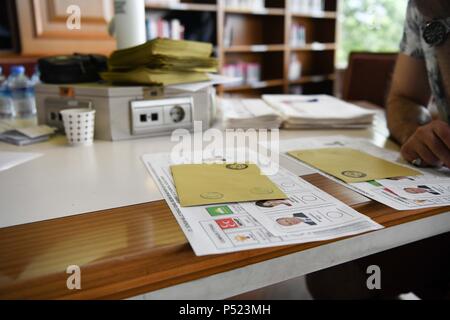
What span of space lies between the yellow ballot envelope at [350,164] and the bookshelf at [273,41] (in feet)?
8.08

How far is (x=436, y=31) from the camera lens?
2.71 ft

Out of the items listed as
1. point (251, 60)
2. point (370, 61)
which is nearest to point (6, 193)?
point (370, 61)

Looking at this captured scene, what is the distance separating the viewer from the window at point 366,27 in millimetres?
3457

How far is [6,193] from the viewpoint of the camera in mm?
588

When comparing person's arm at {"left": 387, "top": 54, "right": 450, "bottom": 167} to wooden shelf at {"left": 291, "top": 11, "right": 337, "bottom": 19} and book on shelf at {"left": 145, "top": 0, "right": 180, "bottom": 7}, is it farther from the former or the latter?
wooden shelf at {"left": 291, "top": 11, "right": 337, "bottom": 19}

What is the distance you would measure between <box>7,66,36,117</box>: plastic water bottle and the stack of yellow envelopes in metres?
0.44

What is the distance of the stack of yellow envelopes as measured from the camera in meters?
0.90

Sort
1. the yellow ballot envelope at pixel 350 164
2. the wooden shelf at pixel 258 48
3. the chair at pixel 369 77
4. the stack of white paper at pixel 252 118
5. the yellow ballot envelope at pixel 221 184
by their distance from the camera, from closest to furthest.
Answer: the yellow ballot envelope at pixel 221 184, the yellow ballot envelope at pixel 350 164, the stack of white paper at pixel 252 118, the chair at pixel 369 77, the wooden shelf at pixel 258 48

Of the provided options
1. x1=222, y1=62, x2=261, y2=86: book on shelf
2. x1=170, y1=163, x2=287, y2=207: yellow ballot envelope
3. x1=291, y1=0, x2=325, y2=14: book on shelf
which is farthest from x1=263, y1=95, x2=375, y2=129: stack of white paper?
x1=291, y1=0, x2=325, y2=14: book on shelf

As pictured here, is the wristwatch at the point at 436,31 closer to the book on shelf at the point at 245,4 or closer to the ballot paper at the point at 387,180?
the ballot paper at the point at 387,180

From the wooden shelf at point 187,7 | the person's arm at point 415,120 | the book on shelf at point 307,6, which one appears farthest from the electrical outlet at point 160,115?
the book on shelf at point 307,6
